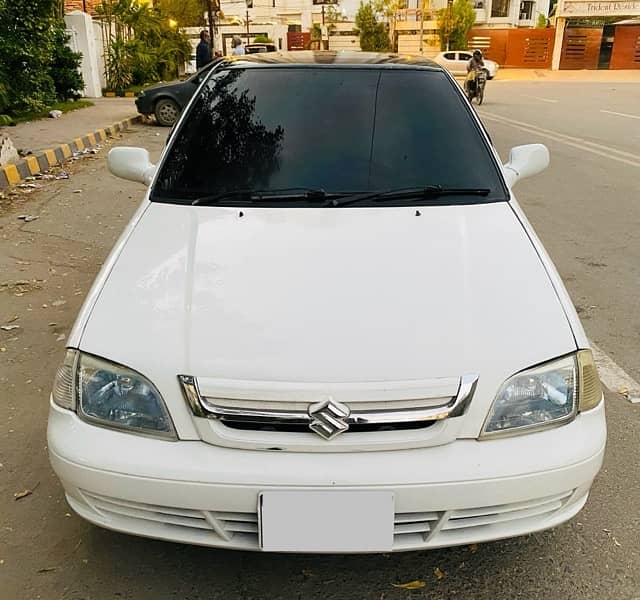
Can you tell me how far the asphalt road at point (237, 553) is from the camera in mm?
1987

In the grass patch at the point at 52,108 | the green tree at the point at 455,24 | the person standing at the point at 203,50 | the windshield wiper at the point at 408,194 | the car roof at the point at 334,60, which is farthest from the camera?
the green tree at the point at 455,24

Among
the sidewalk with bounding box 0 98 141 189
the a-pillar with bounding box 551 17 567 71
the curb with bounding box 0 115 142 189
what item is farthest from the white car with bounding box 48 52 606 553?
the a-pillar with bounding box 551 17 567 71

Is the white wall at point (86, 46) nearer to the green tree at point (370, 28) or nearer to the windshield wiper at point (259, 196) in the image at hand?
the windshield wiper at point (259, 196)

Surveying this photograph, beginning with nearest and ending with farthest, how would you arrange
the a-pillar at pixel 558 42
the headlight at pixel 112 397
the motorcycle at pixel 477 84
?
1. the headlight at pixel 112 397
2. the motorcycle at pixel 477 84
3. the a-pillar at pixel 558 42

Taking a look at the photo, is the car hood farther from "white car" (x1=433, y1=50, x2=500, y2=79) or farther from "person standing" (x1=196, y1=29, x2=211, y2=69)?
"white car" (x1=433, y1=50, x2=500, y2=79)

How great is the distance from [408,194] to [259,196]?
608mm

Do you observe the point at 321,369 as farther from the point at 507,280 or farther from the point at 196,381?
the point at 507,280

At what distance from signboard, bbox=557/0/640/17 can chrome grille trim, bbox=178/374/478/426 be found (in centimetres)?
4007

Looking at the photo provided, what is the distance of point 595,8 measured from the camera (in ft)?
116

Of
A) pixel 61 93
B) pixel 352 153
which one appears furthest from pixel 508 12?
pixel 352 153

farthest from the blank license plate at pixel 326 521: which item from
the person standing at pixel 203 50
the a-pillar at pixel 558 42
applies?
the a-pillar at pixel 558 42

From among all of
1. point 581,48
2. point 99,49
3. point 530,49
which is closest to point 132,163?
point 99,49

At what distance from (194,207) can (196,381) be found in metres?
1.04

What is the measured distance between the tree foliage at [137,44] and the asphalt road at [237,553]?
43.7 feet
